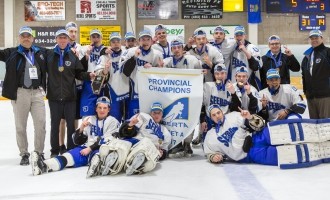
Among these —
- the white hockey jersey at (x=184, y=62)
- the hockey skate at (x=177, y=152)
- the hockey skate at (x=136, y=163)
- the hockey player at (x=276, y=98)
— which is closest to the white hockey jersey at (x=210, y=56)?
the white hockey jersey at (x=184, y=62)

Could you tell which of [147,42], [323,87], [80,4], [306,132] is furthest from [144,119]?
[80,4]

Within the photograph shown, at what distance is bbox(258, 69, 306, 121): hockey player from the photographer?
A: 15.0ft

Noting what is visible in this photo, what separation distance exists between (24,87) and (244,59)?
Answer: 2529 millimetres

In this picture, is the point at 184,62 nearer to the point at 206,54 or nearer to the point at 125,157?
the point at 206,54

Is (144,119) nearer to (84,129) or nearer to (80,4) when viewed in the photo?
(84,129)

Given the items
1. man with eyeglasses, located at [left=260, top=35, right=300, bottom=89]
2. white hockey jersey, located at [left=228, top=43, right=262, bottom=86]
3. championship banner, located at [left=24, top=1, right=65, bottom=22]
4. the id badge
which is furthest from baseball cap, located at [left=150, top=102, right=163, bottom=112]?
championship banner, located at [left=24, top=1, right=65, bottom=22]

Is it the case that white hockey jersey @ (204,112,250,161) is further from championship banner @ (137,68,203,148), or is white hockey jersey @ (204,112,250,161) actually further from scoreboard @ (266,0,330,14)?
scoreboard @ (266,0,330,14)

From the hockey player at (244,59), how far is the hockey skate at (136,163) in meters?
1.85

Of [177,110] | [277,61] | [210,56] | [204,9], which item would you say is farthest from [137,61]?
[204,9]

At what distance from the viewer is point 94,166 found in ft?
11.9

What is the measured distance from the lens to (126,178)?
3562 millimetres

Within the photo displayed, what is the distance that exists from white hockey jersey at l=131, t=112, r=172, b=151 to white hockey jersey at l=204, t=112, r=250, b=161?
436 mm

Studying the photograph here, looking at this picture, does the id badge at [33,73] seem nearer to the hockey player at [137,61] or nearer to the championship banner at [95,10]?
the hockey player at [137,61]

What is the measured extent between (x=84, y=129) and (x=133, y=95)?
0.83 metres
